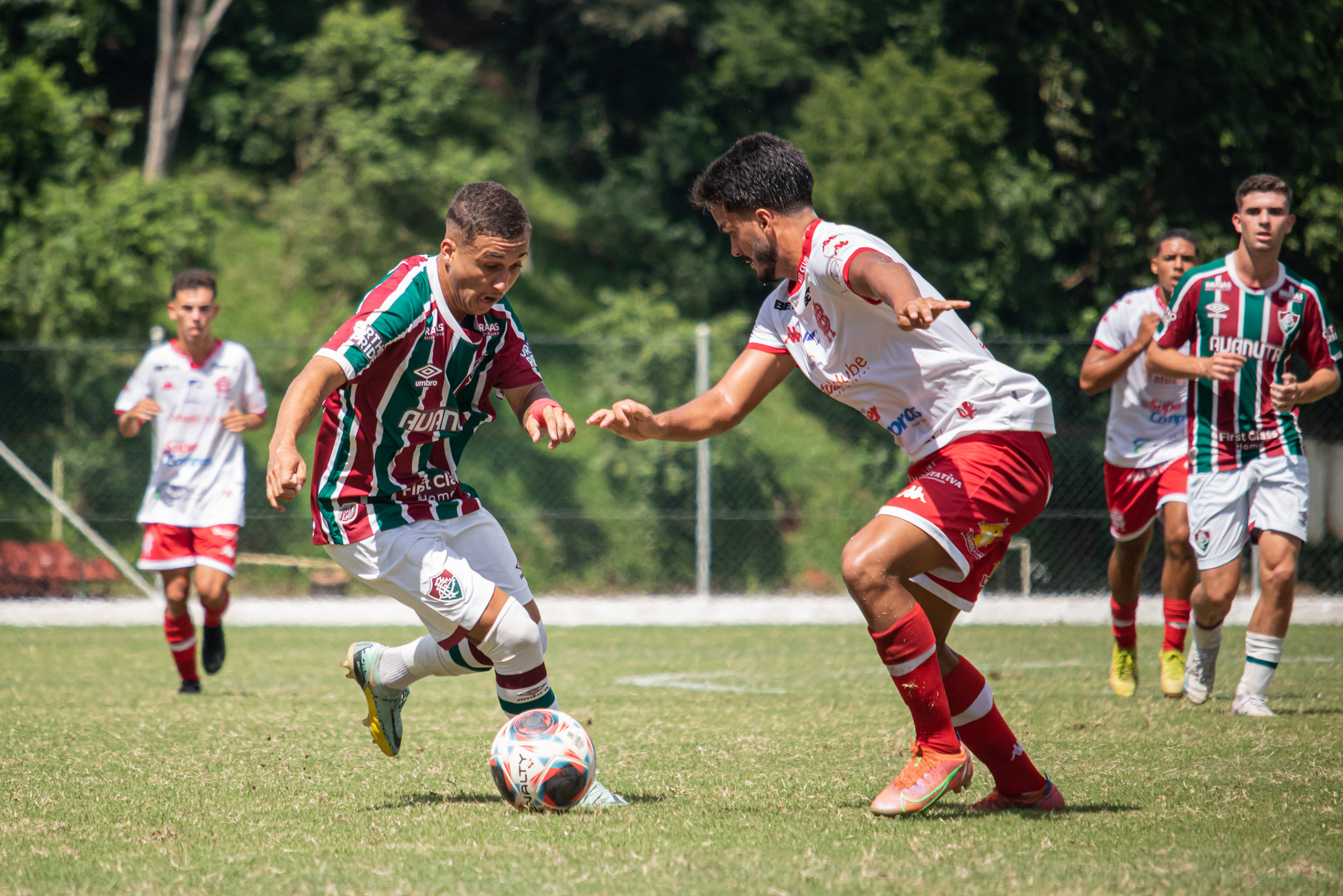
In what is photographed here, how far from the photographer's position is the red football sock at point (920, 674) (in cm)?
Answer: 375

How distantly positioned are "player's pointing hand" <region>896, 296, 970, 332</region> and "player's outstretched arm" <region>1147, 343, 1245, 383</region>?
3.12 m

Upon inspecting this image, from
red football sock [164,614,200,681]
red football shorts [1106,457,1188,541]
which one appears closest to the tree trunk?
red football sock [164,614,200,681]

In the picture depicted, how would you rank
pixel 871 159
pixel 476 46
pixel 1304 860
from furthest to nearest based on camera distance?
pixel 476 46, pixel 871 159, pixel 1304 860

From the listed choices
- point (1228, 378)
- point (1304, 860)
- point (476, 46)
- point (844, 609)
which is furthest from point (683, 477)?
point (476, 46)

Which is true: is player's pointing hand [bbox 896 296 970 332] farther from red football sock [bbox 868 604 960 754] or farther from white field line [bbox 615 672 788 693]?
white field line [bbox 615 672 788 693]

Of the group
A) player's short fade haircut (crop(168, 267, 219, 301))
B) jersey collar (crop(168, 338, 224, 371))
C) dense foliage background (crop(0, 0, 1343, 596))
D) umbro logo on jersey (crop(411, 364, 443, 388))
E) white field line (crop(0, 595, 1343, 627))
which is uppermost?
dense foliage background (crop(0, 0, 1343, 596))

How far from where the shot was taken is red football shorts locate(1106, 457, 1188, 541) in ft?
23.6

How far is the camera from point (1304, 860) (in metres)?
3.17

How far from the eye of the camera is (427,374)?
14.0 ft

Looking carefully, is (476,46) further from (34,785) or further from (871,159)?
(34,785)

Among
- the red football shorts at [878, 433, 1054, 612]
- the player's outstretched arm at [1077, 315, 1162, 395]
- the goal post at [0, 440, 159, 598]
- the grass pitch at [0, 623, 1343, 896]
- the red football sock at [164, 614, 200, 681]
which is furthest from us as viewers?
the goal post at [0, 440, 159, 598]

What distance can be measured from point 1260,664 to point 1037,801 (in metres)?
2.68

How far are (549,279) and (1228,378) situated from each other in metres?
21.2

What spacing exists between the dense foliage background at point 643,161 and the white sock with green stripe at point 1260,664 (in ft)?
24.1
